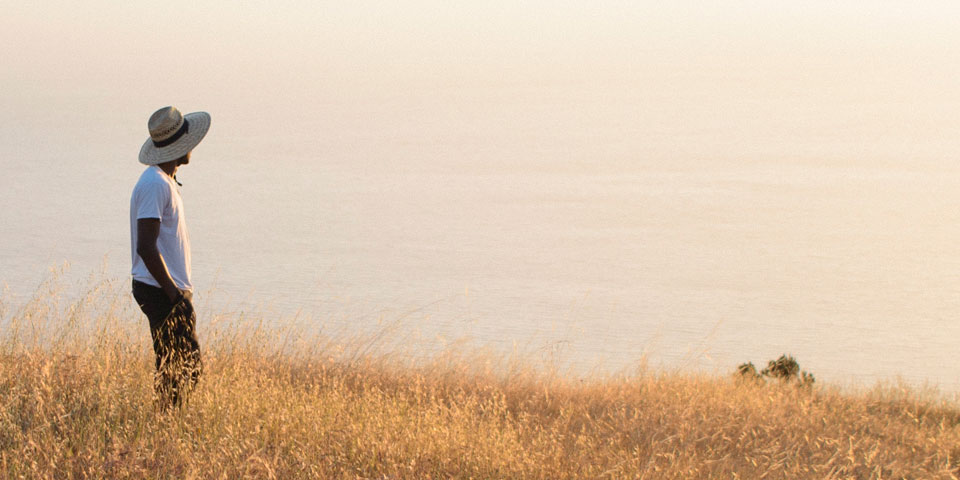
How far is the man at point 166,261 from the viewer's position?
520 centimetres

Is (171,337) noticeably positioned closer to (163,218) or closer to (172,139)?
(163,218)

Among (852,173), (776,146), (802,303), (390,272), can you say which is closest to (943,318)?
(802,303)

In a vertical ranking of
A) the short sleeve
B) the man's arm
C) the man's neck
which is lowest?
the man's arm

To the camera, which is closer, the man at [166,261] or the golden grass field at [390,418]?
the golden grass field at [390,418]

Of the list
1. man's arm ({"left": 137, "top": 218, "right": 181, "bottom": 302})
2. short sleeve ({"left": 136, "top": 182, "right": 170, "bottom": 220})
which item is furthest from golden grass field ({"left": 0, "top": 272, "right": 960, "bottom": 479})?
short sleeve ({"left": 136, "top": 182, "right": 170, "bottom": 220})

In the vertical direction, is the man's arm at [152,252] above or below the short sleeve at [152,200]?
below

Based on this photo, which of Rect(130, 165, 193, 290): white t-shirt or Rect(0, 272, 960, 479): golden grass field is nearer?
Rect(0, 272, 960, 479): golden grass field

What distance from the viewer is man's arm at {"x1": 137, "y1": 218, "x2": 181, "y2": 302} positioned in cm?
516

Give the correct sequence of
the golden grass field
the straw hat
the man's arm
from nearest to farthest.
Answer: the golden grass field, the man's arm, the straw hat

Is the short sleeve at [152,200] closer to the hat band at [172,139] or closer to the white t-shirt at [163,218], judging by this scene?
the white t-shirt at [163,218]

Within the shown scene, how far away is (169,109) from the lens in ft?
18.7

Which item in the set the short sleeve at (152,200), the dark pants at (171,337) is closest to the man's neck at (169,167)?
the short sleeve at (152,200)

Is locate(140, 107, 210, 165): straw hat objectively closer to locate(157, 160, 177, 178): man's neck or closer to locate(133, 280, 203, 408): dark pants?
locate(157, 160, 177, 178): man's neck

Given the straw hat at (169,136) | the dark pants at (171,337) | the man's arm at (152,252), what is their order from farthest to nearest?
the straw hat at (169,136) < the dark pants at (171,337) < the man's arm at (152,252)
